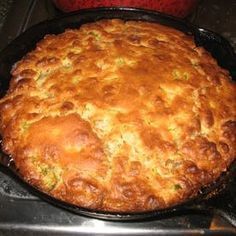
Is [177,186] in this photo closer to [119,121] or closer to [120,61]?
[119,121]

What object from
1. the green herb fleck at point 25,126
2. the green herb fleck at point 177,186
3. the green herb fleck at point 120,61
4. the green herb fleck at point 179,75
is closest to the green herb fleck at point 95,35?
the green herb fleck at point 120,61

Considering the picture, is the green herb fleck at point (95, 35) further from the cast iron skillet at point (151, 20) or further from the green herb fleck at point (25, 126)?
the green herb fleck at point (25, 126)

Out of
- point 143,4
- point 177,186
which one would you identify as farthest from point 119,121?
point 143,4

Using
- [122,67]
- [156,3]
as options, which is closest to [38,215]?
[122,67]

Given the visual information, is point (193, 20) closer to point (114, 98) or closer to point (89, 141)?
point (114, 98)

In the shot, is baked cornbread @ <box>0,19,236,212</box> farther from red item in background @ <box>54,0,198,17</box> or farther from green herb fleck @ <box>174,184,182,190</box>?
red item in background @ <box>54,0,198,17</box>

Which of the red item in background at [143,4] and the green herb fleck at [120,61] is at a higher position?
the red item in background at [143,4]
